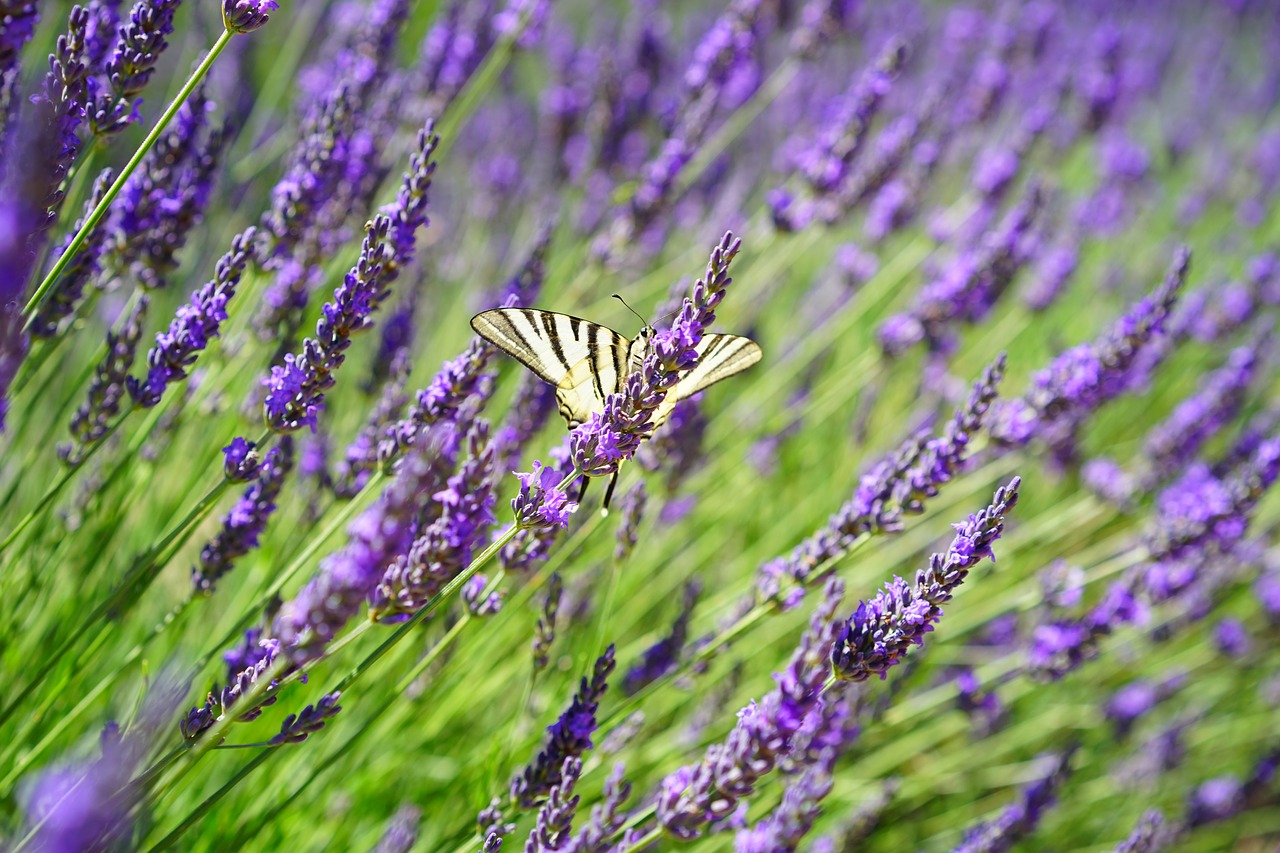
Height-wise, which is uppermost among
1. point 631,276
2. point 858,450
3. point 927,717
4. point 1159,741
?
point 631,276

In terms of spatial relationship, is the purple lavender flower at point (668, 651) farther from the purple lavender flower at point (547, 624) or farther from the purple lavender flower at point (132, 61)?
the purple lavender flower at point (132, 61)

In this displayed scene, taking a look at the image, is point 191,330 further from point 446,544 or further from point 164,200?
point 446,544

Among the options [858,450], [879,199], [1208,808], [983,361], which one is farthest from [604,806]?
[983,361]

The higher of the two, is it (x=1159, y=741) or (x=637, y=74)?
(x=637, y=74)

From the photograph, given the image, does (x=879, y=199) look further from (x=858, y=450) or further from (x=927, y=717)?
(x=927, y=717)

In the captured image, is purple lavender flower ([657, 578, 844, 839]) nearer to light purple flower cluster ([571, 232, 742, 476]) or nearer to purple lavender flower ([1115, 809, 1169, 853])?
light purple flower cluster ([571, 232, 742, 476])

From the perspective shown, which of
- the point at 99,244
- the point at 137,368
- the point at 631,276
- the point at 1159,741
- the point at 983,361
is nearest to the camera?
the point at 99,244
